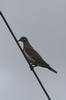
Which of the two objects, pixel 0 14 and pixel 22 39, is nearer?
pixel 0 14

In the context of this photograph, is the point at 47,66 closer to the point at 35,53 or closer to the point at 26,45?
the point at 35,53

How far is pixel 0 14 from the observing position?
293 inches

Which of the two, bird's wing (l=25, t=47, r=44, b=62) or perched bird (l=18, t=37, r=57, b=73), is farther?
bird's wing (l=25, t=47, r=44, b=62)

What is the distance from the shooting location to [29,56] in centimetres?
1238

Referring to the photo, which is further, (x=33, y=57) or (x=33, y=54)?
(x=33, y=54)

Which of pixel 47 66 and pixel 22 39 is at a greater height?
pixel 22 39

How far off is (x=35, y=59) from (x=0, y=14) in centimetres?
481

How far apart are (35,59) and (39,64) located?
1.18 feet

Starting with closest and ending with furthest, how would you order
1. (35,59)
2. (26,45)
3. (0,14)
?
(0,14), (35,59), (26,45)

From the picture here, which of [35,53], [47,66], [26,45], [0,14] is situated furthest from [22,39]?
[0,14]

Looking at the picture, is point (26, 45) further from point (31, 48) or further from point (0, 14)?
point (0, 14)

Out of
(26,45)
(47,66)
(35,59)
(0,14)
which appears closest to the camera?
Result: (0,14)

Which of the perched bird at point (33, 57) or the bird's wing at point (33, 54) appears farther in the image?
the bird's wing at point (33, 54)

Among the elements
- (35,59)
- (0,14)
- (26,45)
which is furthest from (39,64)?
(0,14)
